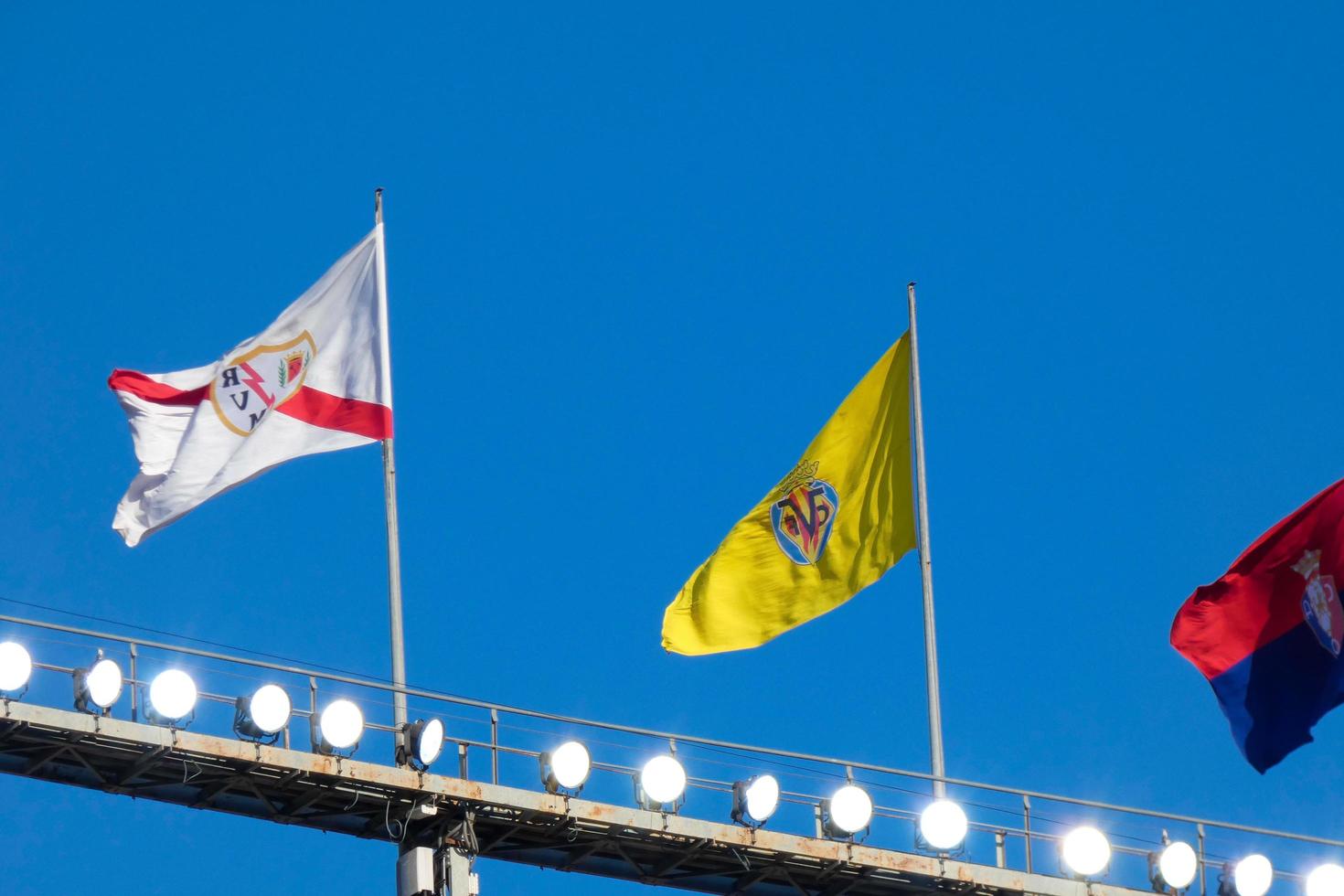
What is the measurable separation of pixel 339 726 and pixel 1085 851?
36.5 feet

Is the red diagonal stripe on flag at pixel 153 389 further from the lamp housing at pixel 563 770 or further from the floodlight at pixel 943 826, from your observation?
the floodlight at pixel 943 826

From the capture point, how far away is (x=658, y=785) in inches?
1526

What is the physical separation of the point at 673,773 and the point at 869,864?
10.3 ft

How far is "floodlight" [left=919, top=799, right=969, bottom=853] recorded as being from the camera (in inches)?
1588

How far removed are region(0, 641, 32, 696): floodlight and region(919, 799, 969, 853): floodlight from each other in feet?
41.1

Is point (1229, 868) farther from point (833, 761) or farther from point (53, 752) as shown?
point (53, 752)

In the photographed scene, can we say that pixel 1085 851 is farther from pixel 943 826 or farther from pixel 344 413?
pixel 344 413

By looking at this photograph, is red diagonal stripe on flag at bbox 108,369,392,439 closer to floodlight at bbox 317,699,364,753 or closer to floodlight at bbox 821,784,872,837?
floodlight at bbox 317,699,364,753

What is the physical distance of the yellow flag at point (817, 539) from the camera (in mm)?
41875

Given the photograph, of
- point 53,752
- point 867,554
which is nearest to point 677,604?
point 867,554

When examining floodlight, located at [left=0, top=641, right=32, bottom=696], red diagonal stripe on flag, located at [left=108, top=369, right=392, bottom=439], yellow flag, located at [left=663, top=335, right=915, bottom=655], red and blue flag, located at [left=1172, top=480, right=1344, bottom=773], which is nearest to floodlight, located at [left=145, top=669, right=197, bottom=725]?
→ floodlight, located at [left=0, top=641, right=32, bottom=696]

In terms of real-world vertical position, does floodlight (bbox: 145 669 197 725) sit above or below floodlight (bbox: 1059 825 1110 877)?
above

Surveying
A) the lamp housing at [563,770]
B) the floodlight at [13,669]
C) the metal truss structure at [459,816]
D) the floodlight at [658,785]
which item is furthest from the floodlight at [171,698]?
the floodlight at [658,785]

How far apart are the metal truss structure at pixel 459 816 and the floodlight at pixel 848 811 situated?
0.27 m
